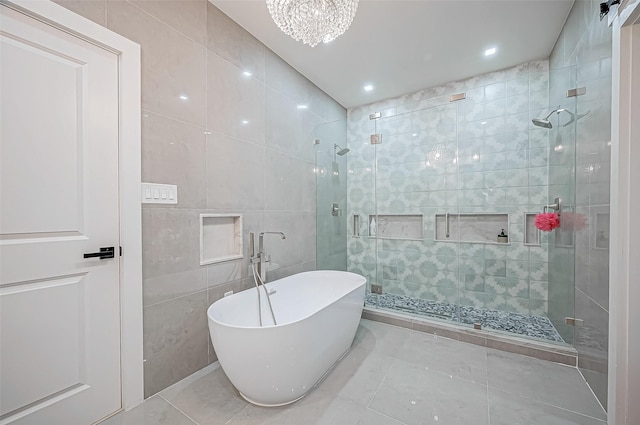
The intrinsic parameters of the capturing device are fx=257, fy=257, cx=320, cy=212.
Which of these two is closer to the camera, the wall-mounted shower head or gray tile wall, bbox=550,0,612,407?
gray tile wall, bbox=550,0,612,407

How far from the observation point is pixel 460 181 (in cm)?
305

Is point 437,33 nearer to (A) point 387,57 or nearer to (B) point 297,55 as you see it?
(A) point 387,57

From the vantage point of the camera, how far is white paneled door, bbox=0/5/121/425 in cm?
117

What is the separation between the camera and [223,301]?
5.64ft

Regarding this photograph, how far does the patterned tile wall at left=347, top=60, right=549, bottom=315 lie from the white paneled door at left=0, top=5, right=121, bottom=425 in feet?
9.24

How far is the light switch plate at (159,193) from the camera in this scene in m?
1.58

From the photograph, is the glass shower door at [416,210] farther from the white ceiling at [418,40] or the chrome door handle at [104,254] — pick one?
the chrome door handle at [104,254]

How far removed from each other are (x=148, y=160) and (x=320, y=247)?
6.75 ft

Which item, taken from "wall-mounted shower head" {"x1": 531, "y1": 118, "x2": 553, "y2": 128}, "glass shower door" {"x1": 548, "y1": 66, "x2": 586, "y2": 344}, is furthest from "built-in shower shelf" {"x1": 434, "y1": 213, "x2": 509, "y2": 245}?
"wall-mounted shower head" {"x1": 531, "y1": 118, "x2": 553, "y2": 128}

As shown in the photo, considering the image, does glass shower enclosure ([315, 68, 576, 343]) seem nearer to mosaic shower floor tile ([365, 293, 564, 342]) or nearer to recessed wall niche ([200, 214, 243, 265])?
mosaic shower floor tile ([365, 293, 564, 342])

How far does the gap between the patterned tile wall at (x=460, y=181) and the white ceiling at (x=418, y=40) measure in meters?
0.34

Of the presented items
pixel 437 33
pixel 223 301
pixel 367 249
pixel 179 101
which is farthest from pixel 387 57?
pixel 223 301

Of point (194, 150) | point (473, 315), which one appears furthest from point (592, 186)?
point (194, 150)

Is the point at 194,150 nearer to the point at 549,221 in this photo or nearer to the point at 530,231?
the point at 549,221
